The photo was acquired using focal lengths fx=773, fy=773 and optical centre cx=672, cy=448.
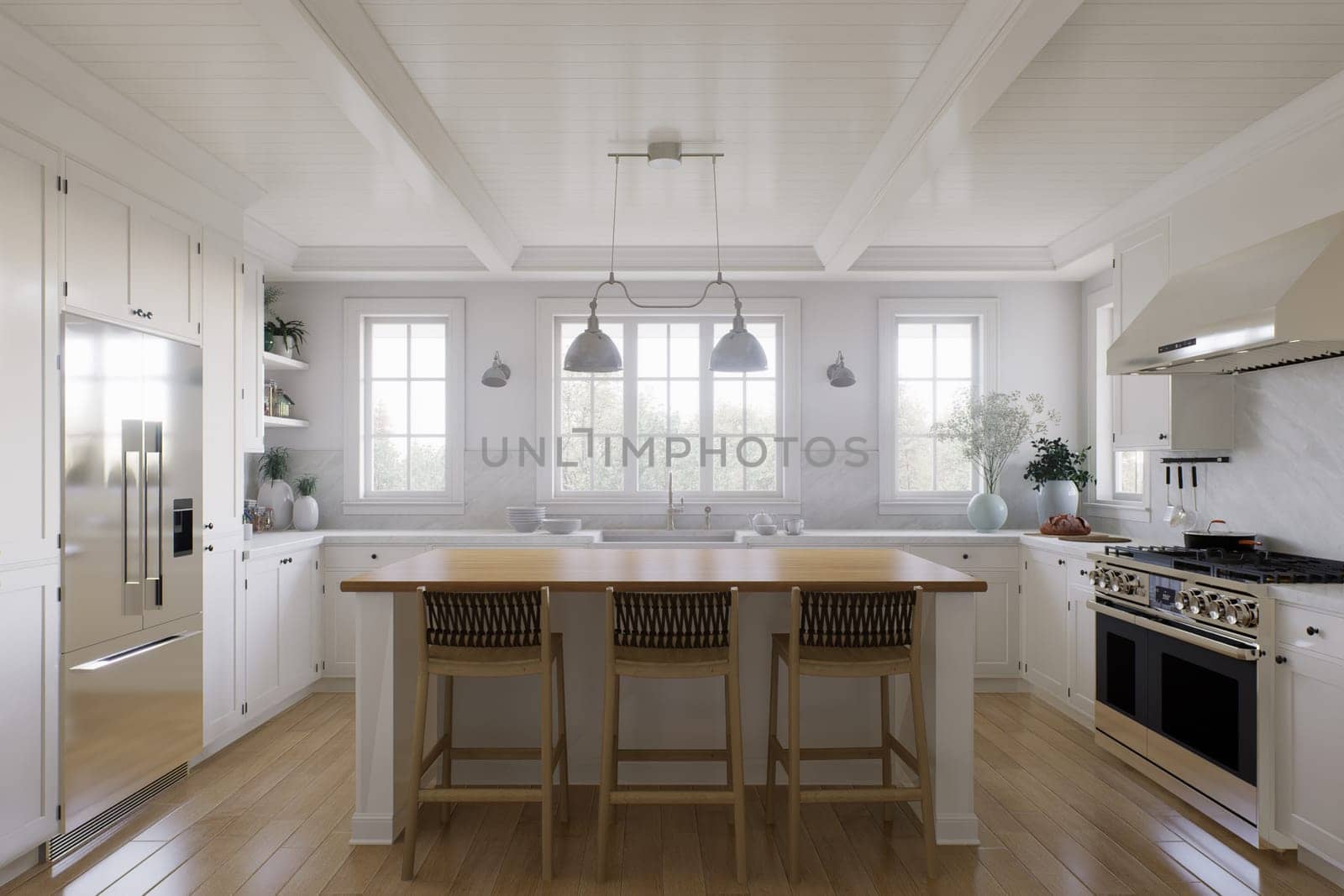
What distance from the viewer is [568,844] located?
293 centimetres

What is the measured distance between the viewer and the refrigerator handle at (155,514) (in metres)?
3.26

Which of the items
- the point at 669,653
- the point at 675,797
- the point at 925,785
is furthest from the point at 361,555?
the point at 925,785

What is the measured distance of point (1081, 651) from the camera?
427cm

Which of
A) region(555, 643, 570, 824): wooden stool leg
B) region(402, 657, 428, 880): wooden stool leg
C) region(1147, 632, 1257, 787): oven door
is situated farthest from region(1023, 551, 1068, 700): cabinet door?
region(402, 657, 428, 880): wooden stool leg

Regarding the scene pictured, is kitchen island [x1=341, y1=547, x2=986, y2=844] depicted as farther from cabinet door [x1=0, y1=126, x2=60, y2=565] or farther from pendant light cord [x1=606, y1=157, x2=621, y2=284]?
pendant light cord [x1=606, y1=157, x2=621, y2=284]

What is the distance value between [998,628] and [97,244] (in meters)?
5.16

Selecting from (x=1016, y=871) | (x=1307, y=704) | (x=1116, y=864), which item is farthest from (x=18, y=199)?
(x=1307, y=704)

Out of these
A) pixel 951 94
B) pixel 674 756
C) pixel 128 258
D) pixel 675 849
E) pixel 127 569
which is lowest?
pixel 675 849

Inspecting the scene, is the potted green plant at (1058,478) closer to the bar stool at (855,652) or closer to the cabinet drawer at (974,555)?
the cabinet drawer at (974,555)

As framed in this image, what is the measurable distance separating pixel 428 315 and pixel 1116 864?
511 cm

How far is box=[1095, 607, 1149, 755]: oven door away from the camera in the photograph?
3527 millimetres

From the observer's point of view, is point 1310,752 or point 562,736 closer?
point 1310,752

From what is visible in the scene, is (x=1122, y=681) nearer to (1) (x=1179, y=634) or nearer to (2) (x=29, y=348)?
(1) (x=1179, y=634)

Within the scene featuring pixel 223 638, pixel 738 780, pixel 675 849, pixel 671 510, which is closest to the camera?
pixel 738 780
